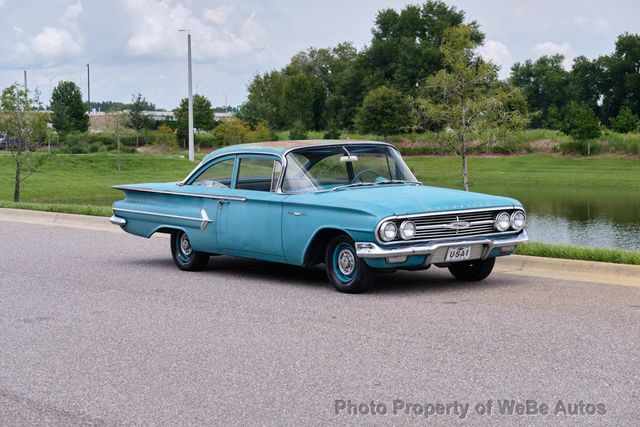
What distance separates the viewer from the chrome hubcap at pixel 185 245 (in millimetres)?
12477

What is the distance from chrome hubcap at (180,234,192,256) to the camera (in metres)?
12.5

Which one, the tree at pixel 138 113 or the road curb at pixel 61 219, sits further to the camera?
the tree at pixel 138 113

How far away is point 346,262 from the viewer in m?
10.5

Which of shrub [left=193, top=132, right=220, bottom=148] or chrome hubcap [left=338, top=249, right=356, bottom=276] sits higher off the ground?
chrome hubcap [left=338, top=249, right=356, bottom=276]

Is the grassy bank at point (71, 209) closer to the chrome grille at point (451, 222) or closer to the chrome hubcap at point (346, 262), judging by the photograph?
the chrome hubcap at point (346, 262)

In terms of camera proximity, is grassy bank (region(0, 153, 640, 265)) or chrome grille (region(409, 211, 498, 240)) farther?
grassy bank (region(0, 153, 640, 265))

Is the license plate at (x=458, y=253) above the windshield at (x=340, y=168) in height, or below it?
below

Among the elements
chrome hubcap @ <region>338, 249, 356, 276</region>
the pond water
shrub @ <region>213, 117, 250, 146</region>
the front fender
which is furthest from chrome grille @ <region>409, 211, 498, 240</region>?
shrub @ <region>213, 117, 250, 146</region>

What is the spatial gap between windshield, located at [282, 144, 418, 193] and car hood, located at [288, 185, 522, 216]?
26cm

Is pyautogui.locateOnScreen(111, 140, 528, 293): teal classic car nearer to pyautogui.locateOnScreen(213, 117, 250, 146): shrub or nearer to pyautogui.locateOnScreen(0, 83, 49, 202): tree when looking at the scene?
pyautogui.locateOnScreen(0, 83, 49, 202): tree

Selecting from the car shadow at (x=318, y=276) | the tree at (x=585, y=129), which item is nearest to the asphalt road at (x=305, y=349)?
the car shadow at (x=318, y=276)

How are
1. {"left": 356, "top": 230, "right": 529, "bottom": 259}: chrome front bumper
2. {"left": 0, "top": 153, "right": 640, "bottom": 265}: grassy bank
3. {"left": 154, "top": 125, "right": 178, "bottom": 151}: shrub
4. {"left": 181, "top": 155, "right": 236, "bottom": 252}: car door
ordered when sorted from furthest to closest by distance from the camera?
{"left": 154, "top": 125, "right": 178, "bottom": 151}: shrub → {"left": 0, "top": 153, "right": 640, "bottom": 265}: grassy bank → {"left": 181, "top": 155, "right": 236, "bottom": 252}: car door → {"left": 356, "top": 230, "right": 529, "bottom": 259}: chrome front bumper

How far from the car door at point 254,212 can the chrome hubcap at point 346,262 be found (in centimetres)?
76

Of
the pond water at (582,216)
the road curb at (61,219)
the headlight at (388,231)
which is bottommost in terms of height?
the pond water at (582,216)
